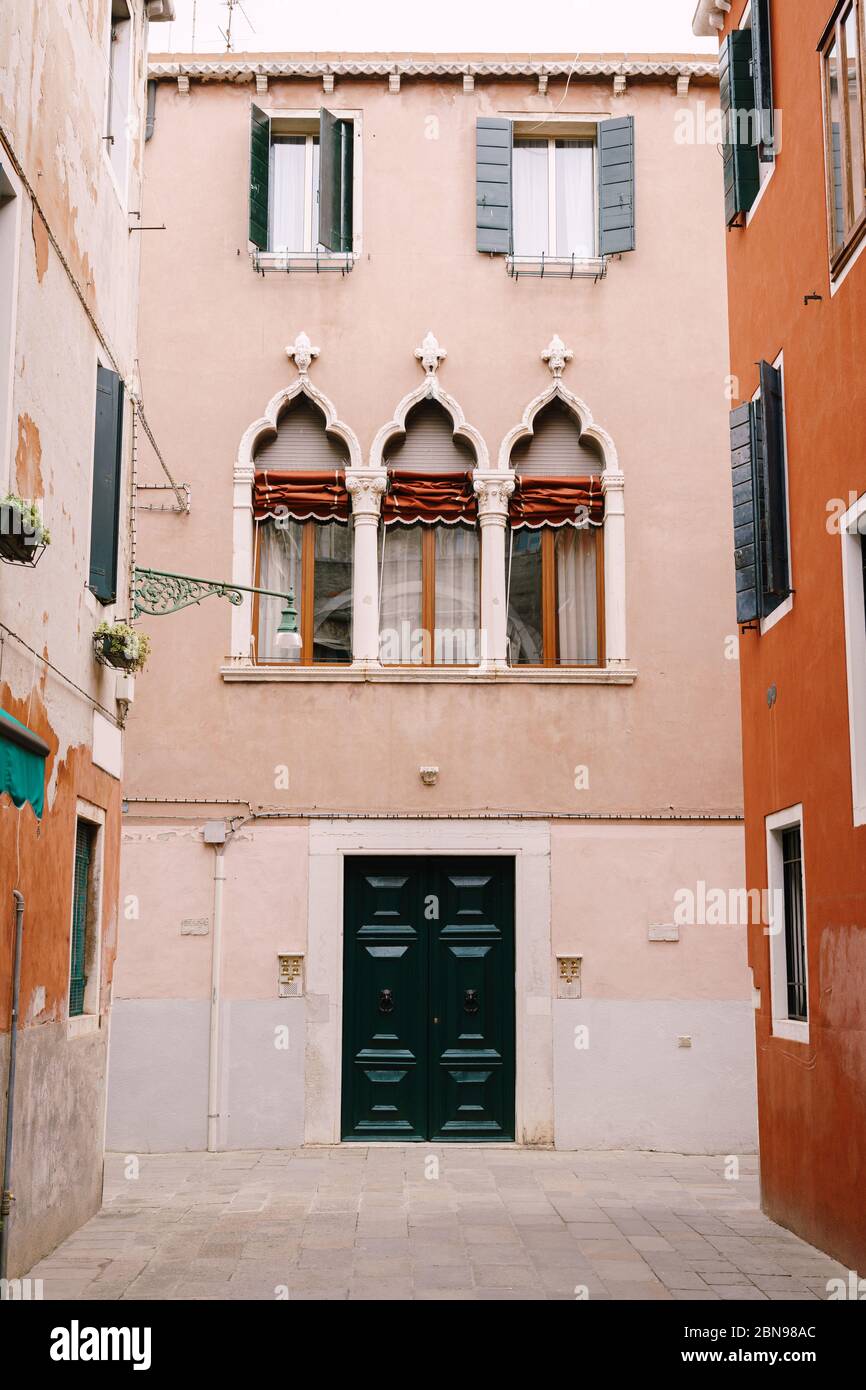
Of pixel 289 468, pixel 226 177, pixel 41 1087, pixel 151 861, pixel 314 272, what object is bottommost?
pixel 41 1087

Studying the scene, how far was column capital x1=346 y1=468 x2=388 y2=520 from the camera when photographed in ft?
42.2

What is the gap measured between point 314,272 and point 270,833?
477cm

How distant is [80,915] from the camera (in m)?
9.43

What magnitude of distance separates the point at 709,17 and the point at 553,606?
462cm

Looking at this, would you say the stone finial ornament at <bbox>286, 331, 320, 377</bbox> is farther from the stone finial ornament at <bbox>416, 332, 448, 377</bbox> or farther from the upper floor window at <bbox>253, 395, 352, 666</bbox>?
the stone finial ornament at <bbox>416, 332, 448, 377</bbox>

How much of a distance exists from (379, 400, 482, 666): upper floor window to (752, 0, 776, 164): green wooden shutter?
416 centimetres

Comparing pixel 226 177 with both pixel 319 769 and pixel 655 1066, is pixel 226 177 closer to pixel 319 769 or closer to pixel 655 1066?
pixel 319 769

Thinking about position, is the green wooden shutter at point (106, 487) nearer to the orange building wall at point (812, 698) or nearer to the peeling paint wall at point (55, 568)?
the peeling paint wall at point (55, 568)

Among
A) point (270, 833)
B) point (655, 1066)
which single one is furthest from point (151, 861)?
point (655, 1066)

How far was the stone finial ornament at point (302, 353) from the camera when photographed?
1299 centimetres

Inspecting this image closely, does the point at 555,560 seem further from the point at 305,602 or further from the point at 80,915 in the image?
the point at 80,915

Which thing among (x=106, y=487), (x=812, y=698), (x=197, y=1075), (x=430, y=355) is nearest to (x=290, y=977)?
(x=197, y=1075)

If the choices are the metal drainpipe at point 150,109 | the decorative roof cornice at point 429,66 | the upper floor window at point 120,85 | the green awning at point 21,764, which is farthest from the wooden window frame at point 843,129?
the metal drainpipe at point 150,109

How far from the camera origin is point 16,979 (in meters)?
7.34
